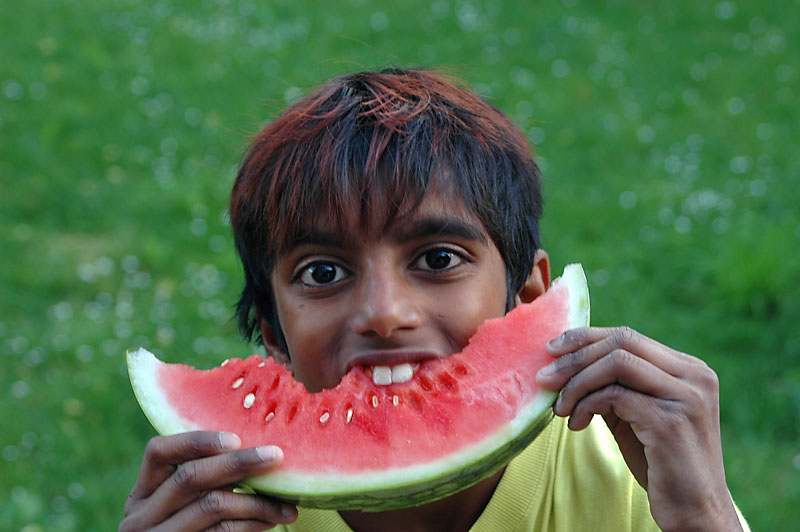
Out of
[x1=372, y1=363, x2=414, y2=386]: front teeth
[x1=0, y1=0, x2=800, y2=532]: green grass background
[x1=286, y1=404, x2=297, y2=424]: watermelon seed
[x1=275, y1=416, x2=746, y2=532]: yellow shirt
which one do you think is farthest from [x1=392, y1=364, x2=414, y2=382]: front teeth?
[x1=0, y1=0, x2=800, y2=532]: green grass background

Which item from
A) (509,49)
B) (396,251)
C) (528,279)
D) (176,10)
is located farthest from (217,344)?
(176,10)

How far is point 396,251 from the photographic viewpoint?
189 cm

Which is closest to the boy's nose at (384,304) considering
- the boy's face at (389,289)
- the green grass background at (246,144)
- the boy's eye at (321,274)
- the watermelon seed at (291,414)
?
the boy's face at (389,289)

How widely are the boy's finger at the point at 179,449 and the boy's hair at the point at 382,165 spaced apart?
523mm

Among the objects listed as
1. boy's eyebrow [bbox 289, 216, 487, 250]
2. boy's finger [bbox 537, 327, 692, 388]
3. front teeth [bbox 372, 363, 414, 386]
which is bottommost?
front teeth [bbox 372, 363, 414, 386]

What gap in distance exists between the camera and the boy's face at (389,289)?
1.81m

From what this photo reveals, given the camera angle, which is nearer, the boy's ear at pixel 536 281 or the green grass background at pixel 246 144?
the boy's ear at pixel 536 281

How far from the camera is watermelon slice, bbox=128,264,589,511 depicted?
5.47ft

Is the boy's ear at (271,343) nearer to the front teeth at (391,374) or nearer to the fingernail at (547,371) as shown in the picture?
the front teeth at (391,374)

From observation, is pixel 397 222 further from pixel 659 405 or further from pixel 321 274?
pixel 659 405

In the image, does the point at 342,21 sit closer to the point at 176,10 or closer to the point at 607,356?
Result: the point at 176,10

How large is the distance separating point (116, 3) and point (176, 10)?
0.55 m

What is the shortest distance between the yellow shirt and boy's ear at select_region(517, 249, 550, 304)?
39 cm

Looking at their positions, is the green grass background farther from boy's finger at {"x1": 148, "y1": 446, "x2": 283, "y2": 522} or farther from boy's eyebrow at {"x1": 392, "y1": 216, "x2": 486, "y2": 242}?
boy's finger at {"x1": 148, "y1": 446, "x2": 283, "y2": 522}
